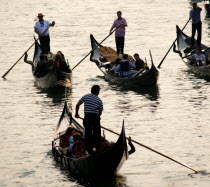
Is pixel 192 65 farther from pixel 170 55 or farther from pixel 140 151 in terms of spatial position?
pixel 140 151

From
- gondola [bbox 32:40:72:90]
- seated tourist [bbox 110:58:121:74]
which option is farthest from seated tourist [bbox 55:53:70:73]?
seated tourist [bbox 110:58:121:74]

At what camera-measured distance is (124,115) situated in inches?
567

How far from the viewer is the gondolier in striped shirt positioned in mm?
10406

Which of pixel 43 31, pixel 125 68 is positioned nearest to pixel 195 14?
A: pixel 125 68

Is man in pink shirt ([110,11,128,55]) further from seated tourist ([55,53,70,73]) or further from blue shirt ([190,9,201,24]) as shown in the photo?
seated tourist ([55,53,70,73])

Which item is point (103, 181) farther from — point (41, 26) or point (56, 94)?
point (41, 26)

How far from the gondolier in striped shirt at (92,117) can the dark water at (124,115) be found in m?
0.57

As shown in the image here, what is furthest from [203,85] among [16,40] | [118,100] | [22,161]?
[16,40]

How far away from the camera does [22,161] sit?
1185 centimetres

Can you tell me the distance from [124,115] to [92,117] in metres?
3.99

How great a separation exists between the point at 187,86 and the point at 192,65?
43.6 inches

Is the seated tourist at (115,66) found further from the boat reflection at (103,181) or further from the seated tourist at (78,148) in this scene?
the boat reflection at (103,181)

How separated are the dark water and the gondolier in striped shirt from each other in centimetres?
57

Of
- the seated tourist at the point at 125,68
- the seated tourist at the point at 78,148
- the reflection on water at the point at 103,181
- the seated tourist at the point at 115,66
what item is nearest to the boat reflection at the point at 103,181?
the reflection on water at the point at 103,181
